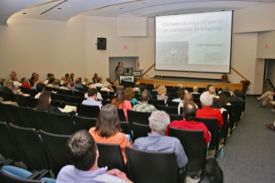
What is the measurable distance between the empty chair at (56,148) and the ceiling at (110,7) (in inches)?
216

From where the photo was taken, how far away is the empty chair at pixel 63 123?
11.8 feet

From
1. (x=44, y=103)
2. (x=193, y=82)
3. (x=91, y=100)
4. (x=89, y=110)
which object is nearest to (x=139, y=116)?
(x=89, y=110)

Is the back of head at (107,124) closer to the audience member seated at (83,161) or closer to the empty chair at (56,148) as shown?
the empty chair at (56,148)

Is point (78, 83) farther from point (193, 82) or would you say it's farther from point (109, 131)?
point (109, 131)

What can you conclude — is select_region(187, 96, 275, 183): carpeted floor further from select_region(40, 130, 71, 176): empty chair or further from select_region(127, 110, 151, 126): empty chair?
select_region(40, 130, 71, 176): empty chair

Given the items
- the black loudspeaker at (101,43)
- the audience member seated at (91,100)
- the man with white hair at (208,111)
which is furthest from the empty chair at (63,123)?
the black loudspeaker at (101,43)

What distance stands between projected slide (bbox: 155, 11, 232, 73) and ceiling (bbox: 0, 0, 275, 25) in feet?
1.61

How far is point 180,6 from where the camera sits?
39.5ft

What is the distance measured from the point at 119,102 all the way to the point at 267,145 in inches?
124

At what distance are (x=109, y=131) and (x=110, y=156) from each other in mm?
341

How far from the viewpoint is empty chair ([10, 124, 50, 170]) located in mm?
2750

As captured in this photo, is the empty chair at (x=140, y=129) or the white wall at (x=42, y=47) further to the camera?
the white wall at (x=42, y=47)

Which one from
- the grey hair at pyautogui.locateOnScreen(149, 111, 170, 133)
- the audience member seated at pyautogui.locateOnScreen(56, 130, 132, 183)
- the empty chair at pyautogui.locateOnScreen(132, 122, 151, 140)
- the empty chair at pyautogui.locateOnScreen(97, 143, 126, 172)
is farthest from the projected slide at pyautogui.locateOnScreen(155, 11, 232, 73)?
the audience member seated at pyautogui.locateOnScreen(56, 130, 132, 183)

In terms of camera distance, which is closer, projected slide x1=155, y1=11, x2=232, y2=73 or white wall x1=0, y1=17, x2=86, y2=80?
white wall x1=0, y1=17, x2=86, y2=80
